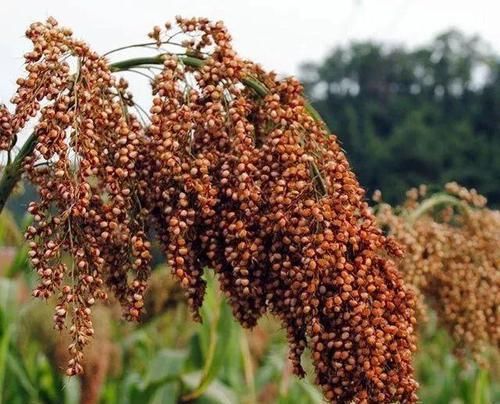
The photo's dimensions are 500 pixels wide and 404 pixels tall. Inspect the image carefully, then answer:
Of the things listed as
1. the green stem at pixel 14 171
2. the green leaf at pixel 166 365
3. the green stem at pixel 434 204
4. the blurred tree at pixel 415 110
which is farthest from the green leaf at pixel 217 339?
the blurred tree at pixel 415 110

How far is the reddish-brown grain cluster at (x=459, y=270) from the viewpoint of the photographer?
426 cm

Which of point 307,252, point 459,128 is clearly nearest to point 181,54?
point 307,252

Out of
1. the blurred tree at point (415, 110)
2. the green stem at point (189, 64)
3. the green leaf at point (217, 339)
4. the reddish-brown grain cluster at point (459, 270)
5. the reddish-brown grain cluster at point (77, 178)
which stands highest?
the blurred tree at point (415, 110)

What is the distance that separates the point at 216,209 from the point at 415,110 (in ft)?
226

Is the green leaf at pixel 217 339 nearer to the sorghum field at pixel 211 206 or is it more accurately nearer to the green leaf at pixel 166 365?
the green leaf at pixel 166 365

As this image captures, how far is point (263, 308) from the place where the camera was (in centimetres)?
262

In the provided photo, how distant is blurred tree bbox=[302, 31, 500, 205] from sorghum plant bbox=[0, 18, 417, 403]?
196 feet

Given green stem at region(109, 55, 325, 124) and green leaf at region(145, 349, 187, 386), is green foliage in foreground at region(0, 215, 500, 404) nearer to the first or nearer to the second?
green leaf at region(145, 349, 187, 386)

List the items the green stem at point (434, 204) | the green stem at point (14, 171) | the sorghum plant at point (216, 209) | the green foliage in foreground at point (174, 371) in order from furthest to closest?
the green foliage in foreground at point (174, 371) < the green stem at point (434, 204) < the green stem at point (14, 171) < the sorghum plant at point (216, 209)

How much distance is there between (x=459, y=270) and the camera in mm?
4355

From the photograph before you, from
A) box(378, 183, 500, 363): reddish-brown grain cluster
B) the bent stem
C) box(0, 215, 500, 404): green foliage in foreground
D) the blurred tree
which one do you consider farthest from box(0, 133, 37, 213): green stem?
the blurred tree

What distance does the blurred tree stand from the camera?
212 feet

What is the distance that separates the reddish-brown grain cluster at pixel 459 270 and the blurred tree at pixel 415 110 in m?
57.6

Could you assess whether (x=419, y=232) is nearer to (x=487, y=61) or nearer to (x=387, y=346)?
(x=387, y=346)
